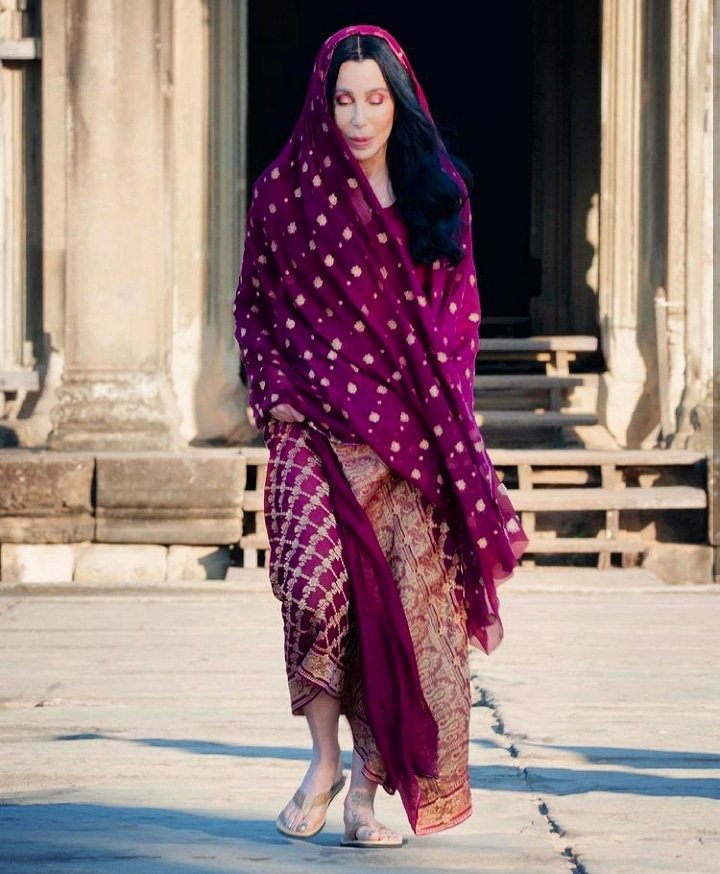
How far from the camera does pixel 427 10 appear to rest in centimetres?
1472

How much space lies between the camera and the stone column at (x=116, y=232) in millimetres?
8945

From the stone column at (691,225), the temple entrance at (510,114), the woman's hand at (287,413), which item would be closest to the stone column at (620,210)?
the stone column at (691,225)

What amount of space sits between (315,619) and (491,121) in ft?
36.4

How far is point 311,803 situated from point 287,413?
77 cm

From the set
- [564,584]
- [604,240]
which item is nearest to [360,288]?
[564,584]

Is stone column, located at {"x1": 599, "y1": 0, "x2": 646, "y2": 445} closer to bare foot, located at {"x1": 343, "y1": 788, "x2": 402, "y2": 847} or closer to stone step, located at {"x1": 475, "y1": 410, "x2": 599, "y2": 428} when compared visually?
stone step, located at {"x1": 475, "y1": 410, "x2": 599, "y2": 428}

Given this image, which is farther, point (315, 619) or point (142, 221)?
point (142, 221)

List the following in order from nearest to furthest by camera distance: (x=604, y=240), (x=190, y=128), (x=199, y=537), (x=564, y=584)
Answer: (x=564, y=584) < (x=199, y=537) < (x=190, y=128) < (x=604, y=240)

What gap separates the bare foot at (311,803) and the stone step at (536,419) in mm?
6437

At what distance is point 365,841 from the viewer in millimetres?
3637

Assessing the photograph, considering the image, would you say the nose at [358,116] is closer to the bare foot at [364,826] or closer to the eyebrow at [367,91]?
the eyebrow at [367,91]

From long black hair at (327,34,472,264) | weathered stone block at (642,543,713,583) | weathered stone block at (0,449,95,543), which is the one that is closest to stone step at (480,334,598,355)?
weathered stone block at (642,543,713,583)

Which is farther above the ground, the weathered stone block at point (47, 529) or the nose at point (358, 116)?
the nose at point (358, 116)

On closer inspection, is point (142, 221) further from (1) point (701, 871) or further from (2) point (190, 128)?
(1) point (701, 871)
